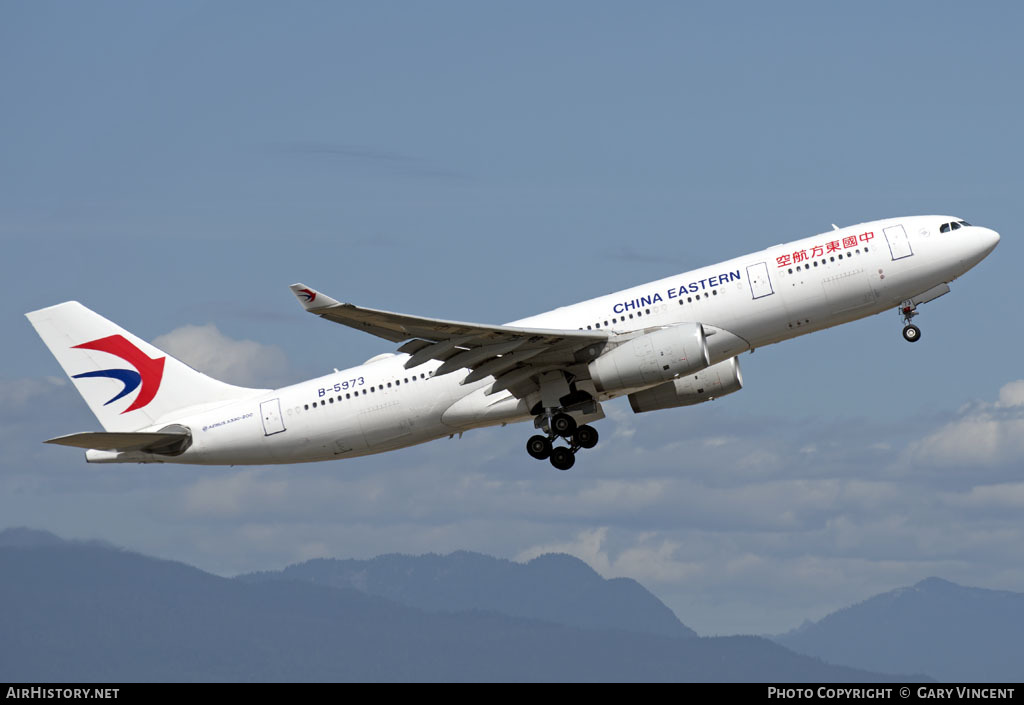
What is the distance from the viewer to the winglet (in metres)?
32.7

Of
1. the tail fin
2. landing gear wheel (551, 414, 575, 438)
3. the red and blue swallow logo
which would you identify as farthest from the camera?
the red and blue swallow logo

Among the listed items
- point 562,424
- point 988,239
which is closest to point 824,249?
point 988,239

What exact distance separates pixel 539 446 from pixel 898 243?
12.1 metres

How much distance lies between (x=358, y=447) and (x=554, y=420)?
609cm

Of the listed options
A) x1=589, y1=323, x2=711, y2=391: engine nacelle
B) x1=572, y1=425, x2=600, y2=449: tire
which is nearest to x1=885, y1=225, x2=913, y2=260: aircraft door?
x1=589, y1=323, x2=711, y2=391: engine nacelle

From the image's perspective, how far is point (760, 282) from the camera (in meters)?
37.7

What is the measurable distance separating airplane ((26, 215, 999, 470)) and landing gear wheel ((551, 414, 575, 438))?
0.18ft

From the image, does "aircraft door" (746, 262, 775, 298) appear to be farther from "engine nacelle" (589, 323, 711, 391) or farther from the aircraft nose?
the aircraft nose

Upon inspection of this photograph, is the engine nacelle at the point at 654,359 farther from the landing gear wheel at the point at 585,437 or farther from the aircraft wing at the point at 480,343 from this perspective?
the landing gear wheel at the point at 585,437
